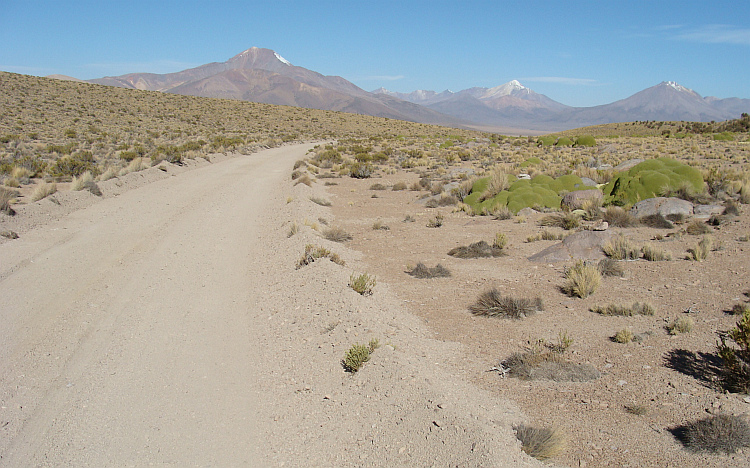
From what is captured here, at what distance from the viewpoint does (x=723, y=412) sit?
4.09m

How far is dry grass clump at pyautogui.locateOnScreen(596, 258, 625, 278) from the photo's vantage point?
825cm

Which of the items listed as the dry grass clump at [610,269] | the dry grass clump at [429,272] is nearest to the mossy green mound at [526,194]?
the dry grass clump at [610,269]

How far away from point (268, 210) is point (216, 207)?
1.54 m

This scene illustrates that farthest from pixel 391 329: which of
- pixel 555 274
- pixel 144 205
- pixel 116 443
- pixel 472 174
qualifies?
pixel 472 174

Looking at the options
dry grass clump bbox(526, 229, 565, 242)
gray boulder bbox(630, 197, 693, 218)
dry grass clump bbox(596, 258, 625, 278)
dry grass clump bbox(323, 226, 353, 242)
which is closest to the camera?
dry grass clump bbox(596, 258, 625, 278)

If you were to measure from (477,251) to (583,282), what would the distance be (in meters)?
2.90

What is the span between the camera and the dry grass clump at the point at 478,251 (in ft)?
32.4

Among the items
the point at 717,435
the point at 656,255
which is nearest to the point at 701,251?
the point at 656,255

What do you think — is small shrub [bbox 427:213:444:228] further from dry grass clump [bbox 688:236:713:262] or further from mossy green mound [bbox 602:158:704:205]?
dry grass clump [bbox 688:236:713:262]

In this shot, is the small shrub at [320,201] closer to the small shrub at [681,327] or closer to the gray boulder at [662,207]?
the gray boulder at [662,207]

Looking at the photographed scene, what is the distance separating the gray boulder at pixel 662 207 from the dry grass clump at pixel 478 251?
197 inches

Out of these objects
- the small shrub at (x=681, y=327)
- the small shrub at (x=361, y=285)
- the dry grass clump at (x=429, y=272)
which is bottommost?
the dry grass clump at (x=429, y=272)

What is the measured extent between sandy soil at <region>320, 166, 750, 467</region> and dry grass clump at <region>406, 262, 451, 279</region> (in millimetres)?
178

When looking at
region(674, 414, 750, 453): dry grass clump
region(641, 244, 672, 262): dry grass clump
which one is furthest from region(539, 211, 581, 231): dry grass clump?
region(674, 414, 750, 453): dry grass clump
